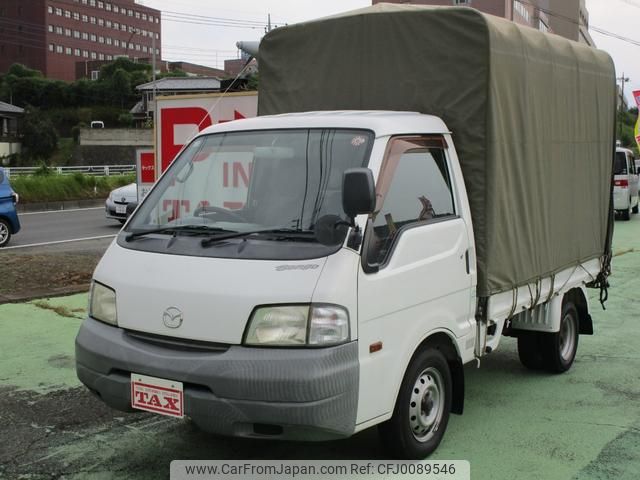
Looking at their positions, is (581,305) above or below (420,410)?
above

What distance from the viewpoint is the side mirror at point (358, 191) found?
359cm

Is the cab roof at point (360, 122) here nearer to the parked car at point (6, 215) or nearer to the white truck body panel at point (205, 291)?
the white truck body panel at point (205, 291)

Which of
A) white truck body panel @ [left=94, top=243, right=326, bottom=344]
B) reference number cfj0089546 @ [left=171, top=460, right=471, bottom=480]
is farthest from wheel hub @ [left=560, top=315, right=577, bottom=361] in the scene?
white truck body panel @ [left=94, top=243, right=326, bottom=344]

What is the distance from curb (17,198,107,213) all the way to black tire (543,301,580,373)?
65.5 ft

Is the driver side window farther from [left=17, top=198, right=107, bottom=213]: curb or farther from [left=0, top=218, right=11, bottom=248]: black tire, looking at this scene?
[left=17, top=198, right=107, bottom=213]: curb

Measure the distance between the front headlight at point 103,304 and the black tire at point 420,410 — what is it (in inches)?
61.6

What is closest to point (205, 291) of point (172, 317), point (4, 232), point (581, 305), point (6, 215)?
point (172, 317)

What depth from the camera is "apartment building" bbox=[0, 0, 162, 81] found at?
10325cm

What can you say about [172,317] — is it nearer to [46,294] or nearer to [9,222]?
[46,294]

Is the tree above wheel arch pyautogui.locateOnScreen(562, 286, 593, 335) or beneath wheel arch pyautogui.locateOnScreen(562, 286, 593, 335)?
above

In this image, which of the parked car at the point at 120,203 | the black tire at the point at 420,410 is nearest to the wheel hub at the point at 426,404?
the black tire at the point at 420,410

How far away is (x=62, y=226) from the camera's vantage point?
18453mm

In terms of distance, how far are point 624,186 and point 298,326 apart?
20.0 metres

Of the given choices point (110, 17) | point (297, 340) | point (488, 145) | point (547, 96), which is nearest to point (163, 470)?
point (297, 340)
